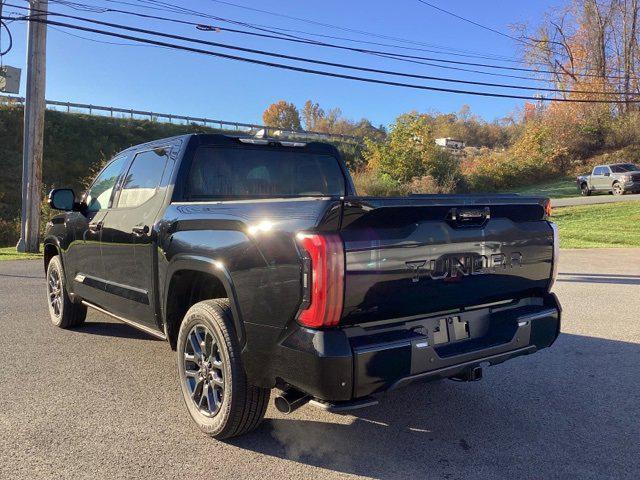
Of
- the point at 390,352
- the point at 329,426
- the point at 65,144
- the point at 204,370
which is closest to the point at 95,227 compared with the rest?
the point at 204,370

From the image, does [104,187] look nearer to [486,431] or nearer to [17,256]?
[486,431]

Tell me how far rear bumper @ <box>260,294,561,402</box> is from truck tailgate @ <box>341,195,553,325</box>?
0.29 ft

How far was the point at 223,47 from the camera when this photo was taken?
14.5m

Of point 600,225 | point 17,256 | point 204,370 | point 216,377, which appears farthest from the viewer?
point 600,225

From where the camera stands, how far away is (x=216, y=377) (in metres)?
3.36

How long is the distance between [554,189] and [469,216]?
35.0 meters

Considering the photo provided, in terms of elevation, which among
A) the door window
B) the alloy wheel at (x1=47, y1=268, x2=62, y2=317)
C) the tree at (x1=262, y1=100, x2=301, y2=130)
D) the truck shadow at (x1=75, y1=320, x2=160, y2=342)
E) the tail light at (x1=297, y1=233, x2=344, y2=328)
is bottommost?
the truck shadow at (x1=75, y1=320, x2=160, y2=342)

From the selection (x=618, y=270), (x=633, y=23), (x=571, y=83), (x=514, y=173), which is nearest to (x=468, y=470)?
(x=618, y=270)

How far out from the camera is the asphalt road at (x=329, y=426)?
3.04 meters

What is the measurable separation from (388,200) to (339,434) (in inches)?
63.9

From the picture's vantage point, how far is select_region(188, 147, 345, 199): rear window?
4176 millimetres

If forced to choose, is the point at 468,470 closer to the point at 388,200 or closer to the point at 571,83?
the point at 388,200

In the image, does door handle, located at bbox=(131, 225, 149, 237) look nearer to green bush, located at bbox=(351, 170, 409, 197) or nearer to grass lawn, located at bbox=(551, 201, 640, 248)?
grass lawn, located at bbox=(551, 201, 640, 248)

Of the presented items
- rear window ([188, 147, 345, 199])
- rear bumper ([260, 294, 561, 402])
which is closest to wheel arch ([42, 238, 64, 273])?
rear window ([188, 147, 345, 199])
